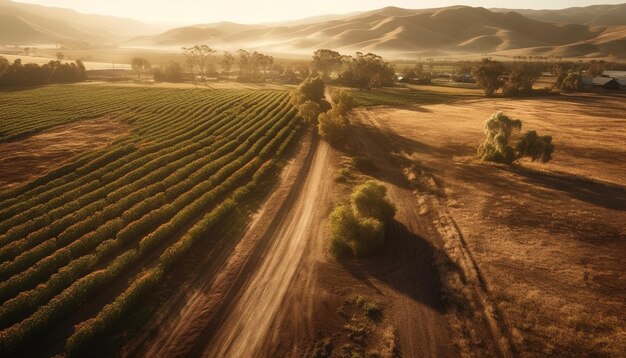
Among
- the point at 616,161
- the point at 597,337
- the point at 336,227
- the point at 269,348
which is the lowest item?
the point at 269,348

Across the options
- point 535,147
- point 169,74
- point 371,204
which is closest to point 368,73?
point 169,74

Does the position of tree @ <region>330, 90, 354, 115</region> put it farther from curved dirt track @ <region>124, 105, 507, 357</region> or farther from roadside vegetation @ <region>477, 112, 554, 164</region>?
curved dirt track @ <region>124, 105, 507, 357</region>

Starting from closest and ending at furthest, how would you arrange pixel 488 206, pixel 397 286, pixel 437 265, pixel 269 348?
1. pixel 269 348
2. pixel 397 286
3. pixel 437 265
4. pixel 488 206

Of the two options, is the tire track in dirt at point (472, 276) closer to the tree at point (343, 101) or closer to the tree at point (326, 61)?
the tree at point (343, 101)

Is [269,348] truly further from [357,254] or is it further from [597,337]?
[597,337]

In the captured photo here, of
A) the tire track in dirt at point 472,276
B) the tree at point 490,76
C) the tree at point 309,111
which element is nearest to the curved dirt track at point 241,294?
the tire track in dirt at point 472,276

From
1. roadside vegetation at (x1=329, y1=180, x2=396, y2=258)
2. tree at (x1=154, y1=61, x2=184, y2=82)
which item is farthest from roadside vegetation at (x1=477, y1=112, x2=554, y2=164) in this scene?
tree at (x1=154, y1=61, x2=184, y2=82)

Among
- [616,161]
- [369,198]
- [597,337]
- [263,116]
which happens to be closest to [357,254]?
[369,198]

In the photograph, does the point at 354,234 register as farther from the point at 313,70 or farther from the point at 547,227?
the point at 313,70
